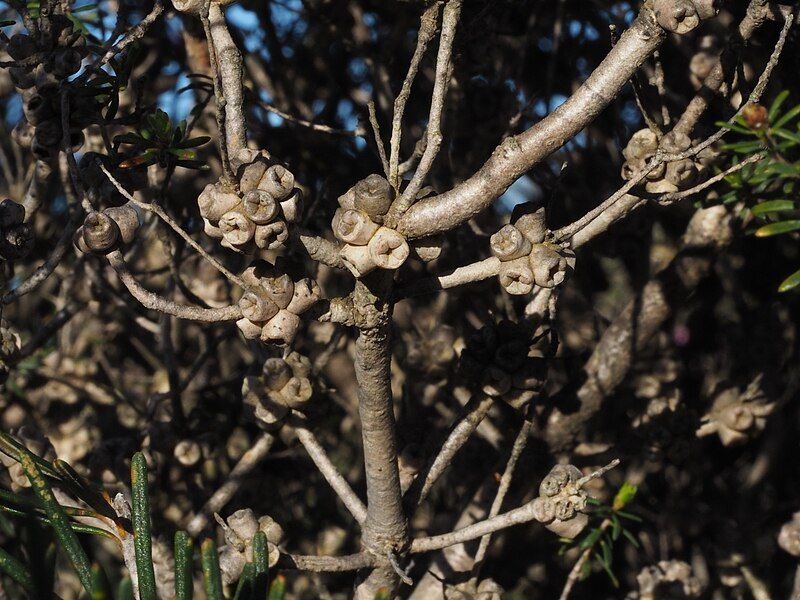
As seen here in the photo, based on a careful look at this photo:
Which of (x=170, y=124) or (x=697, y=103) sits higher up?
(x=170, y=124)

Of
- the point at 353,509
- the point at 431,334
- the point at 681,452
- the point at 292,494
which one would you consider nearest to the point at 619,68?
the point at 353,509

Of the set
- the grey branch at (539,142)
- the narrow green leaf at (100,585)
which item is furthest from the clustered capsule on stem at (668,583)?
the narrow green leaf at (100,585)

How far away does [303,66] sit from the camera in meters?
2.58

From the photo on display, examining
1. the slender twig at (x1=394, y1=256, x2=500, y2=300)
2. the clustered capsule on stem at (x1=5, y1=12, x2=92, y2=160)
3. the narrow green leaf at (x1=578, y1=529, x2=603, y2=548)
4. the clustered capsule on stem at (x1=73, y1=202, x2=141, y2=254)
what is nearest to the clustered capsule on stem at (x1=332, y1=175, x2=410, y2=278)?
the slender twig at (x1=394, y1=256, x2=500, y2=300)

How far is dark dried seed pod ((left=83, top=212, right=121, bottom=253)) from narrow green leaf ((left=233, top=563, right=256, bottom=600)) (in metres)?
0.46

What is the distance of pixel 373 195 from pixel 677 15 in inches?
17.1

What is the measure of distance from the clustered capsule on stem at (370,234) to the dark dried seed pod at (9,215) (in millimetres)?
608

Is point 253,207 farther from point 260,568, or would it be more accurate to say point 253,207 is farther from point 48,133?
point 48,133

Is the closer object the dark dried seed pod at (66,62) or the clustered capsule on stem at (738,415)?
the dark dried seed pod at (66,62)

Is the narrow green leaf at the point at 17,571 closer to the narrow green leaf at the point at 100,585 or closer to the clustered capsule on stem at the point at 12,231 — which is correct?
the narrow green leaf at the point at 100,585

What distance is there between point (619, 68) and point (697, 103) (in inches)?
9.9

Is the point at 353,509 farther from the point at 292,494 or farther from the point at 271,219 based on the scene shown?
the point at 292,494

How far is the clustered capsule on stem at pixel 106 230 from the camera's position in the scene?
1.18 metres

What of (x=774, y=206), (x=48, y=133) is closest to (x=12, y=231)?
(x=48, y=133)
